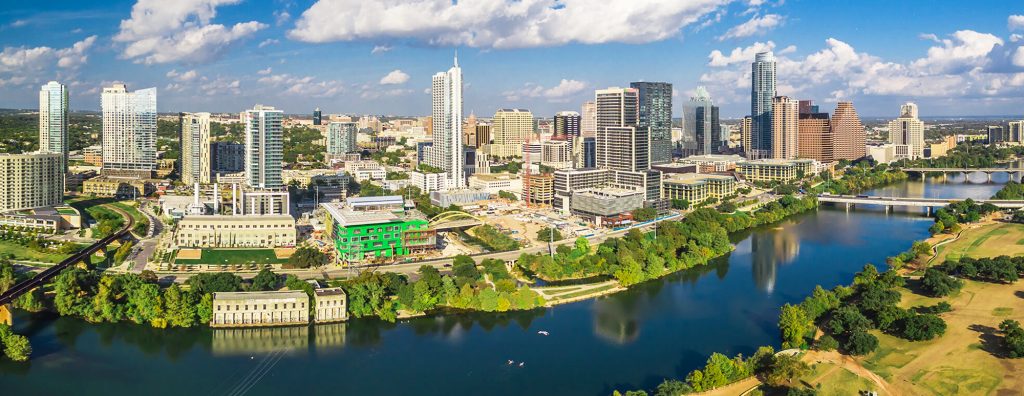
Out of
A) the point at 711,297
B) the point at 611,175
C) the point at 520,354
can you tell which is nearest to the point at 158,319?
the point at 520,354

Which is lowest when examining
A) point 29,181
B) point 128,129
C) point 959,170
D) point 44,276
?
point 44,276

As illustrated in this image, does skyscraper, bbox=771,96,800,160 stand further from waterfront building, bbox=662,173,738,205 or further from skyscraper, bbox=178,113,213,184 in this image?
skyscraper, bbox=178,113,213,184

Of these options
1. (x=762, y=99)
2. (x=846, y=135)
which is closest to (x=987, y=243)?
(x=846, y=135)

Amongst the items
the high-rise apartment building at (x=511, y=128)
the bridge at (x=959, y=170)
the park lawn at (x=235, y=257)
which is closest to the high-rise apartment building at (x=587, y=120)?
the high-rise apartment building at (x=511, y=128)

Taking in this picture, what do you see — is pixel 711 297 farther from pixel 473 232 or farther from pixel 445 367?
pixel 473 232

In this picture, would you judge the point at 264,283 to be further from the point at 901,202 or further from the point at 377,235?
the point at 901,202

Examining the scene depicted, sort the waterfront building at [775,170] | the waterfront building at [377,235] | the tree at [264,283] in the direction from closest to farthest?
the tree at [264,283] → the waterfront building at [377,235] → the waterfront building at [775,170]

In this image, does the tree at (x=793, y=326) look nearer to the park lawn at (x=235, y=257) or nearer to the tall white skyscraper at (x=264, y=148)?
the park lawn at (x=235, y=257)
